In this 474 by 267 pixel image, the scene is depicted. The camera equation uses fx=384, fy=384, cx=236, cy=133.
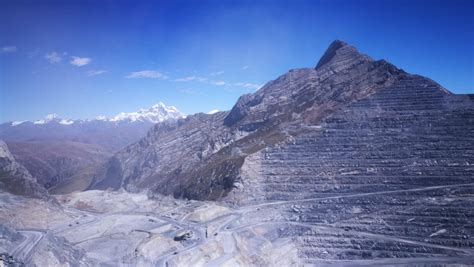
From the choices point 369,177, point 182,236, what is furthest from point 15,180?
point 369,177

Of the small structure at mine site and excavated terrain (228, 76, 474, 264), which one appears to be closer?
the small structure at mine site

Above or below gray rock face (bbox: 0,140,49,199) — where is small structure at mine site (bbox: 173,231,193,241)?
below

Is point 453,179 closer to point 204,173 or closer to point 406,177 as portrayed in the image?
point 406,177

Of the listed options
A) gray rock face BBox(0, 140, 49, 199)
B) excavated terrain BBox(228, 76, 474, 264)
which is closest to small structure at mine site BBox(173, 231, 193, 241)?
excavated terrain BBox(228, 76, 474, 264)

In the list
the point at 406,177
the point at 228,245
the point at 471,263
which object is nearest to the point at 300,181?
the point at 406,177

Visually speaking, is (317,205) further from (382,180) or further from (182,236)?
(182,236)

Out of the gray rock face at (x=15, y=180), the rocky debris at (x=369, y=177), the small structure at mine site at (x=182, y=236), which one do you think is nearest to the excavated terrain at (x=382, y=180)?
the rocky debris at (x=369, y=177)

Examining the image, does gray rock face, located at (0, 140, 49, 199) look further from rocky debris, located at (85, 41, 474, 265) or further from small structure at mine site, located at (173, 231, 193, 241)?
small structure at mine site, located at (173, 231, 193, 241)

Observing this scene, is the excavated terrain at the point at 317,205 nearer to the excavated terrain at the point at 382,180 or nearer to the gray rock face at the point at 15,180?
the excavated terrain at the point at 382,180
